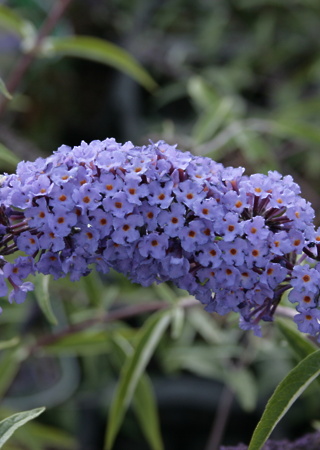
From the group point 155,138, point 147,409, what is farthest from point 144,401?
point 155,138

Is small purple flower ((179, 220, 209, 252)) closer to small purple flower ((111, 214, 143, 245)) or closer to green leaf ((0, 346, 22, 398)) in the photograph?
small purple flower ((111, 214, 143, 245))

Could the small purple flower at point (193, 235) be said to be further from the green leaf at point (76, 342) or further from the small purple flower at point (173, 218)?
the green leaf at point (76, 342)

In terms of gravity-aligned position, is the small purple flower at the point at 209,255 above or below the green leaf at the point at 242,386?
above

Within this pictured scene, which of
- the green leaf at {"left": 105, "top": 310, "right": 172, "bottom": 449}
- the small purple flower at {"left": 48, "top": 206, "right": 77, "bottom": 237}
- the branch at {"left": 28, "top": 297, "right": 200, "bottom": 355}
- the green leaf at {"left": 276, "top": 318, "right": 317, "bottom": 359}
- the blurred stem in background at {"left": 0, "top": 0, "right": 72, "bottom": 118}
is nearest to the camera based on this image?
the small purple flower at {"left": 48, "top": 206, "right": 77, "bottom": 237}

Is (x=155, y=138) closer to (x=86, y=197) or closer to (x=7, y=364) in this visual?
(x=7, y=364)

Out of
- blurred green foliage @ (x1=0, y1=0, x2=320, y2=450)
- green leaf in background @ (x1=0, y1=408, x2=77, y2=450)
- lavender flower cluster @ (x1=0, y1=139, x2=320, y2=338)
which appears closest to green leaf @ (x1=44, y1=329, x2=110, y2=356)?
blurred green foliage @ (x1=0, y1=0, x2=320, y2=450)

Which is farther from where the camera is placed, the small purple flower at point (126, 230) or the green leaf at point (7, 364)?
the green leaf at point (7, 364)

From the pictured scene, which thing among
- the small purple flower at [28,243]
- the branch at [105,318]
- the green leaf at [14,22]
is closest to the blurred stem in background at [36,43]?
the green leaf at [14,22]
